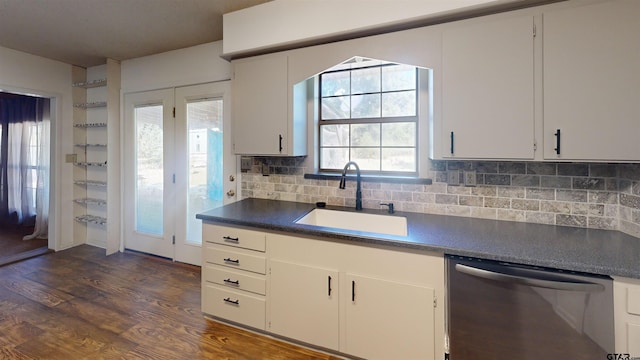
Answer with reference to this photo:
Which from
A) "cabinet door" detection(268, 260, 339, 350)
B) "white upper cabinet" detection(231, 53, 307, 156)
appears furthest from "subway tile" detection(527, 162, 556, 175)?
"white upper cabinet" detection(231, 53, 307, 156)

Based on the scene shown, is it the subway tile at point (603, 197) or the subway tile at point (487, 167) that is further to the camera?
the subway tile at point (487, 167)

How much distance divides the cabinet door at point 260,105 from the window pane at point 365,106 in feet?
2.01

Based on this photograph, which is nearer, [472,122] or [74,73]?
[472,122]

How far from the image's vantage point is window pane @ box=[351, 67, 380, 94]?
→ 238 cm

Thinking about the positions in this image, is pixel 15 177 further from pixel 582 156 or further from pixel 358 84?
pixel 582 156

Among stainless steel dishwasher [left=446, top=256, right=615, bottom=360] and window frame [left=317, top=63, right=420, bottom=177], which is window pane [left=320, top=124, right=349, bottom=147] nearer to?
window frame [left=317, top=63, right=420, bottom=177]

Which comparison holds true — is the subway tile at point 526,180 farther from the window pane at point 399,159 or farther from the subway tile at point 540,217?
the window pane at point 399,159

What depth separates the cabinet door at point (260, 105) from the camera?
2.26 metres

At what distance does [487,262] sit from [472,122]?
84 centimetres

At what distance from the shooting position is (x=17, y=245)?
3943mm

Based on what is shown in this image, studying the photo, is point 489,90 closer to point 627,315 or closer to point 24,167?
point 627,315

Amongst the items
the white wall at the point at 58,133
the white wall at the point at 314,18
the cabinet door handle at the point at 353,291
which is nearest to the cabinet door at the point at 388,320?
the cabinet door handle at the point at 353,291

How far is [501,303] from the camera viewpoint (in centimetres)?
134

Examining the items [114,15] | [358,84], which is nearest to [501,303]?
[358,84]
